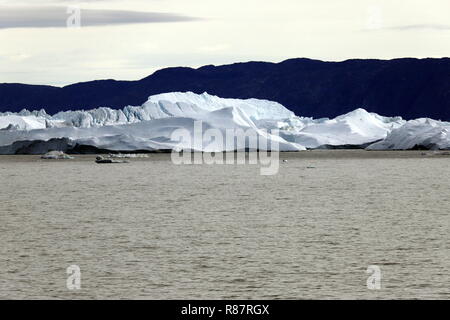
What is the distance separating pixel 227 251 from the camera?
788 inches

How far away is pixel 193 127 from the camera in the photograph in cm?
8394

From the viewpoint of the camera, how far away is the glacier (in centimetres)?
8594

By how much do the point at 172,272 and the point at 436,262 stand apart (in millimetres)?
5205

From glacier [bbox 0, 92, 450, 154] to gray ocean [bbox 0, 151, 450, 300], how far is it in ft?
145

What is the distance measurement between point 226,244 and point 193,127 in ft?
206
